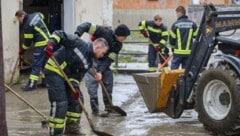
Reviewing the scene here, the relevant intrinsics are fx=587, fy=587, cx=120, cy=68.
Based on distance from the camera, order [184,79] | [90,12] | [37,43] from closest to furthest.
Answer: [184,79], [37,43], [90,12]

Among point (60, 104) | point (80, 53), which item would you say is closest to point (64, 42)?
point (80, 53)

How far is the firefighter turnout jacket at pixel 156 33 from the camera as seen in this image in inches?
538

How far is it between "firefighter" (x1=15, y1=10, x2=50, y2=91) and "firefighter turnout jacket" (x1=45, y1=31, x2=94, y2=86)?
169 inches

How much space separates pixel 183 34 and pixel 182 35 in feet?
0.10

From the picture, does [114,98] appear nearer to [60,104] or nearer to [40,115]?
[40,115]

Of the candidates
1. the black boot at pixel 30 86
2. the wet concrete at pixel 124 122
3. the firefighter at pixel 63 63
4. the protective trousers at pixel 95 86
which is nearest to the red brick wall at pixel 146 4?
the black boot at pixel 30 86


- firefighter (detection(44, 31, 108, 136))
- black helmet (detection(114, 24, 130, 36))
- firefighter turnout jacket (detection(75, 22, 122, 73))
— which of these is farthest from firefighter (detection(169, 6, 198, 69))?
firefighter (detection(44, 31, 108, 136))

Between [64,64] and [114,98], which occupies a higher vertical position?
[64,64]

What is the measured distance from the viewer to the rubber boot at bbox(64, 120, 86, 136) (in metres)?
8.20

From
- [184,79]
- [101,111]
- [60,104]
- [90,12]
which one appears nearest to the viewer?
[60,104]

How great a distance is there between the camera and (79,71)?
7.97 metres

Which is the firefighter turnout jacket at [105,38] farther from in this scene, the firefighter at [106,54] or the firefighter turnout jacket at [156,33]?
the firefighter turnout jacket at [156,33]

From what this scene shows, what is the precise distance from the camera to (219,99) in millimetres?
8047

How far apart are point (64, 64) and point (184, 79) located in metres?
1.81
